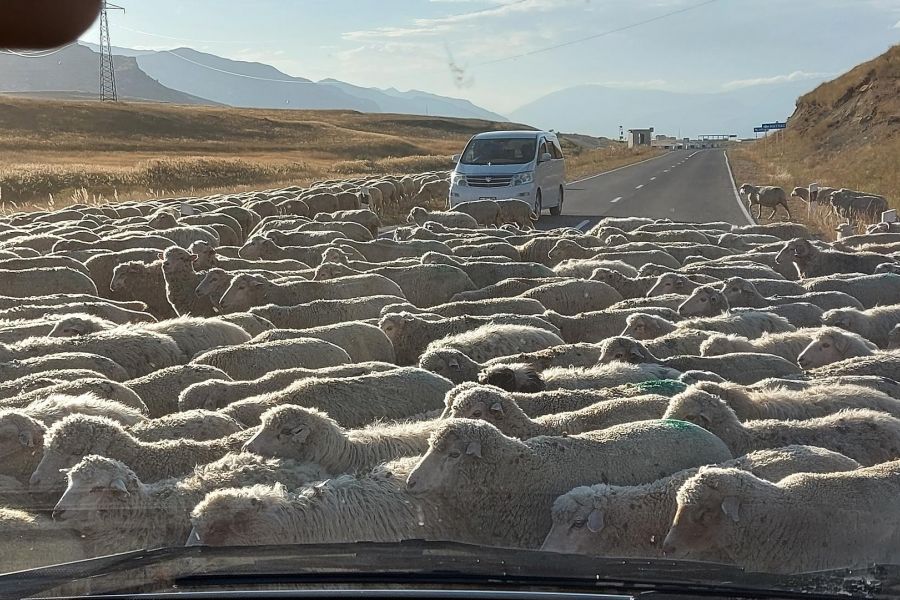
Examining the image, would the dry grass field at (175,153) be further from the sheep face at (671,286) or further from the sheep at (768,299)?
the sheep at (768,299)

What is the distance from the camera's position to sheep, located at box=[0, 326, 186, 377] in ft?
22.4

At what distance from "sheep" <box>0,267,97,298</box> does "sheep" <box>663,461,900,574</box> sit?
26.3 feet

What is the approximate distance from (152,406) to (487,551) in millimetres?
3961

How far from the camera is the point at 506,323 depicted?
7.92 m

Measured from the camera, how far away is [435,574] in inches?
95.0

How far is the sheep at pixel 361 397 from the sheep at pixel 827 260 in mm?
6554

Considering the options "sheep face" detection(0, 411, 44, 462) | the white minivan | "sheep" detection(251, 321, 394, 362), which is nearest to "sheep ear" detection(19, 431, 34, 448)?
"sheep face" detection(0, 411, 44, 462)

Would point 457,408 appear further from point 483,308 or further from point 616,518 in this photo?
point 483,308

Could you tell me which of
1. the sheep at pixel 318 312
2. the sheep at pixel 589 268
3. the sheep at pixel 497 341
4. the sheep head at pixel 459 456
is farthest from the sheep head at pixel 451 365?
the sheep at pixel 589 268

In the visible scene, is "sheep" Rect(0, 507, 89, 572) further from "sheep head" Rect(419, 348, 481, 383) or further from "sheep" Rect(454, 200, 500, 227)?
"sheep" Rect(454, 200, 500, 227)

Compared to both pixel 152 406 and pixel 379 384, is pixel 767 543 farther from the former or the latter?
pixel 152 406

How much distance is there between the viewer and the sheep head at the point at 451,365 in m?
6.36

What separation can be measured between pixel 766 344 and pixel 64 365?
17.9 ft

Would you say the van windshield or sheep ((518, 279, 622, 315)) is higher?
the van windshield
